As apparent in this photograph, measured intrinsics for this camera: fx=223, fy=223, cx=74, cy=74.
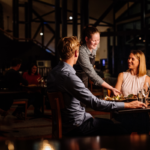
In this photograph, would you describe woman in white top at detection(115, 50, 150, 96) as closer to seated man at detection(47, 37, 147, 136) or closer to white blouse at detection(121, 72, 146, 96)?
white blouse at detection(121, 72, 146, 96)

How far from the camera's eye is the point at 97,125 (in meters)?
1.63

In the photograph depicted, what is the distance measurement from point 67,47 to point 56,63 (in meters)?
7.97

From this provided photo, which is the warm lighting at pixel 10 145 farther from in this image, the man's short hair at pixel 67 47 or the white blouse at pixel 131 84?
the white blouse at pixel 131 84

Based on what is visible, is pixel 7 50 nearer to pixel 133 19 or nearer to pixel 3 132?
pixel 133 19

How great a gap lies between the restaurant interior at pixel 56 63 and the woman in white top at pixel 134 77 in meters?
0.04

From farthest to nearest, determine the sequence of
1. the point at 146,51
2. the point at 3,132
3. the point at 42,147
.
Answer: the point at 146,51 → the point at 3,132 → the point at 42,147

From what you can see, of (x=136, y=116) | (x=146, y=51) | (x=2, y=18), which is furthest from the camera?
(x=2, y=18)

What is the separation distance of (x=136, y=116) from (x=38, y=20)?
16.0 metres

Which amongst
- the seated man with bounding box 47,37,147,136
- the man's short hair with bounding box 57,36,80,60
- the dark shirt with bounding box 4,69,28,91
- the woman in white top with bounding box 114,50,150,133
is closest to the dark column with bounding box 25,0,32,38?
the dark shirt with bounding box 4,69,28,91

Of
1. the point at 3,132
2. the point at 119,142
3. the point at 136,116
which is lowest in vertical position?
the point at 3,132

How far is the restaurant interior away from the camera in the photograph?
60.2 inches

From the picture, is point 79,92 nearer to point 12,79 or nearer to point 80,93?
point 80,93

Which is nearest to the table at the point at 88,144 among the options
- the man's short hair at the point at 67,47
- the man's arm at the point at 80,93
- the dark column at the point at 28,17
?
the man's arm at the point at 80,93

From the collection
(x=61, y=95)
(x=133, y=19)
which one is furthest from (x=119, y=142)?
(x=133, y=19)
